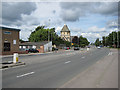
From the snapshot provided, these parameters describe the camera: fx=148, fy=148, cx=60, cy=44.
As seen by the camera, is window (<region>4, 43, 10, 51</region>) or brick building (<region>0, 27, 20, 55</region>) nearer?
brick building (<region>0, 27, 20, 55</region>)

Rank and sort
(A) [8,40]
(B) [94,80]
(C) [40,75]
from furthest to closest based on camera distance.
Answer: (A) [8,40] → (C) [40,75] → (B) [94,80]

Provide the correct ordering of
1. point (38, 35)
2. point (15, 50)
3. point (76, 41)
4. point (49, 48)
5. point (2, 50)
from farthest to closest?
point (76, 41), point (38, 35), point (49, 48), point (15, 50), point (2, 50)

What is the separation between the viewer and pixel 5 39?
36.7m

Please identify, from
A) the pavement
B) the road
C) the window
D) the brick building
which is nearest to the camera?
the pavement

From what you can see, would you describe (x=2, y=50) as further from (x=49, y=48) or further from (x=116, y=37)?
(x=116, y=37)

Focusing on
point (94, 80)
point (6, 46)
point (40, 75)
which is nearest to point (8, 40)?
point (6, 46)

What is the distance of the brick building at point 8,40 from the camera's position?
35.8 metres

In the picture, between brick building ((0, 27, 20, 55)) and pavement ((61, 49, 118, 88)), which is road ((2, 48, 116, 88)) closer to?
pavement ((61, 49, 118, 88))

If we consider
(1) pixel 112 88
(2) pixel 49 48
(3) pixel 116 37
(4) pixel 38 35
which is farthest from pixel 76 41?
(1) pixel 112 88

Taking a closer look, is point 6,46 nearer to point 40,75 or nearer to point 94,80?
point 40,75

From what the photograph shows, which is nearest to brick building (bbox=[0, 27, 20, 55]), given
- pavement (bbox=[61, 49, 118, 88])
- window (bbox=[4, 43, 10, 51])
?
window (bbox=[4, 43, 10, 51])

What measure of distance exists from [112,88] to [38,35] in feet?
243

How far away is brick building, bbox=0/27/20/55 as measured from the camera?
35812 millimetres

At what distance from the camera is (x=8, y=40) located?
3753 cm
